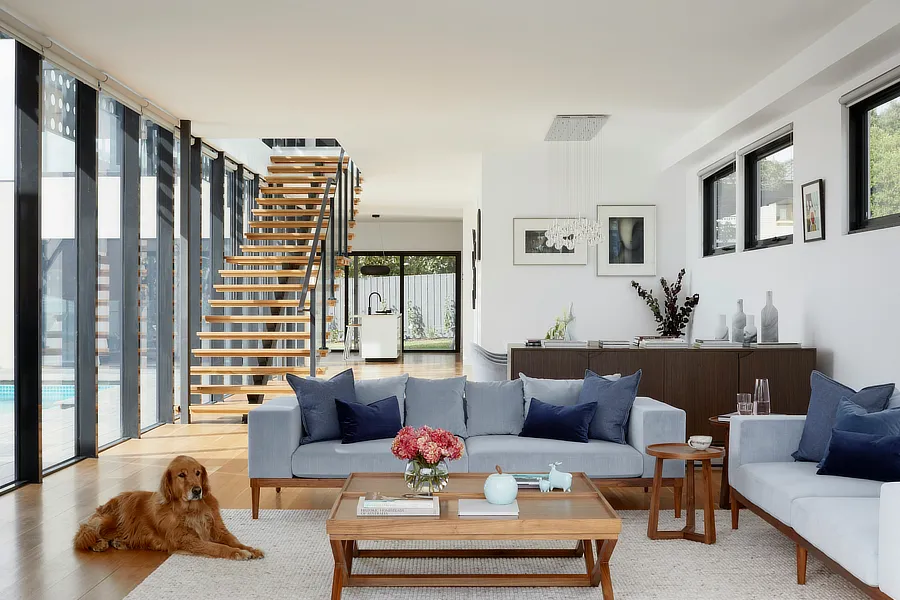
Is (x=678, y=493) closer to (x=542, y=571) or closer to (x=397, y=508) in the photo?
(x=542, y=571)

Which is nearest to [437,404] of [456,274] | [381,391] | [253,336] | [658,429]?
[381,391]

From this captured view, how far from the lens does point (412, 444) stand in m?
3.27

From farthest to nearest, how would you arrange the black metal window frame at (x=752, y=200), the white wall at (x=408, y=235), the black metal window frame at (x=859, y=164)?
the white wall at (x=408, y=235)
the black metal window frame at (x=752, y=200)
the black metal window frame at (x=859, y=164)

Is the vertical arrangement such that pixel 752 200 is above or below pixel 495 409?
above

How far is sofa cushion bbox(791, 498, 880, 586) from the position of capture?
9.27ft

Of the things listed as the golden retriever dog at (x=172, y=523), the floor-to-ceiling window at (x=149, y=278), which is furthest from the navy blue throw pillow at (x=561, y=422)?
the floor-to-ceiling window at (x=149, y=278)

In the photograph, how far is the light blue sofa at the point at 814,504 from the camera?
8.96 feet

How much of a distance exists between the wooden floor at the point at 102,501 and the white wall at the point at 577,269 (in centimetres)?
297

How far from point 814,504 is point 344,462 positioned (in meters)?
2.33

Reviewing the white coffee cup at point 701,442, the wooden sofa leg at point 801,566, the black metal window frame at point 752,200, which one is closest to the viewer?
the wooden sofa leg at point 801,566

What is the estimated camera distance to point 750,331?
21.1 ft

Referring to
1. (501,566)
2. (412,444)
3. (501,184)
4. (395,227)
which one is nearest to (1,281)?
(412,444)

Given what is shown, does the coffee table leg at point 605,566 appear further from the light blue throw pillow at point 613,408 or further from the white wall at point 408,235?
the white wall at point 408,235

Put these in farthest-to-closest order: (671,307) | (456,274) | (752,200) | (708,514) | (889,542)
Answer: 1. (456,274)
2. (671,307)
3. (752,200)
4. (708,514)
5. (889,542)
